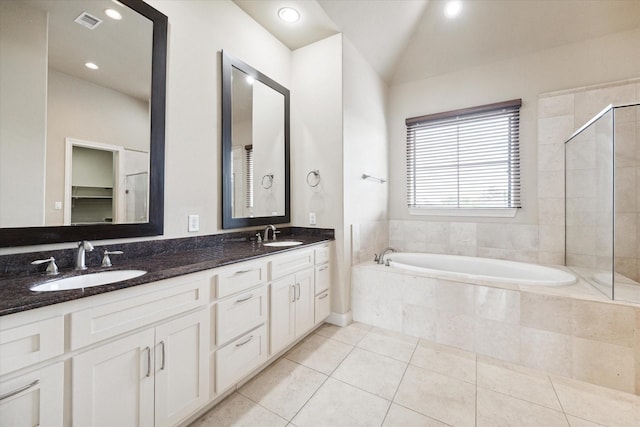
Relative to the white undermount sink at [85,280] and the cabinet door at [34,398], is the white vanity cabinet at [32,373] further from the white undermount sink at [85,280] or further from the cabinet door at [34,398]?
the white undermount sink at [85,280]

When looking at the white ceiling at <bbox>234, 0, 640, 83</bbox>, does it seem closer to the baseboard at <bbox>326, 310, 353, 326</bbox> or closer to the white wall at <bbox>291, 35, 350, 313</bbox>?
the white wall at <bbox>291, 35, 350, 313</bbox>

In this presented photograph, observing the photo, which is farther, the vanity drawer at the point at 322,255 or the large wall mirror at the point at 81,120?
the vanity drawer at the point at 322,255

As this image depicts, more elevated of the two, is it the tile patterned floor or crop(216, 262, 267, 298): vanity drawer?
crop(216, 262, 267, 298): vanity drawer

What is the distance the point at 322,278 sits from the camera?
96.0 inches

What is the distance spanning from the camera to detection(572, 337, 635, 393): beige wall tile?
1651 millimetres

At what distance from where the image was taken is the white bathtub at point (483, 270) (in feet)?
7.11

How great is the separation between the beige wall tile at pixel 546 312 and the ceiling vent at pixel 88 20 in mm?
3218

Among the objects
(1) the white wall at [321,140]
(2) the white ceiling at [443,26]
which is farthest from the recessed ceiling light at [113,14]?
(1) the white wall at [321,140]

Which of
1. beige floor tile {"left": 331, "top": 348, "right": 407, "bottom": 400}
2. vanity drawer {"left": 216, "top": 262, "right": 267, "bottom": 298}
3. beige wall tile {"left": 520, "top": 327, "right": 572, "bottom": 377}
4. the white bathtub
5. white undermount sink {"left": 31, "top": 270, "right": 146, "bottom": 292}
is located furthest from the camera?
the white bathtub

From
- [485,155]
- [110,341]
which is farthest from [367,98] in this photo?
[110,341]

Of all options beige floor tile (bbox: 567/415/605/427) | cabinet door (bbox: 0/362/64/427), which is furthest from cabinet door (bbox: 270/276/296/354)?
beige floor tile (bbox: 567/415/605/427)

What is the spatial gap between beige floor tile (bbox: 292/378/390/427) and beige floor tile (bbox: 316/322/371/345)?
61 centimetres

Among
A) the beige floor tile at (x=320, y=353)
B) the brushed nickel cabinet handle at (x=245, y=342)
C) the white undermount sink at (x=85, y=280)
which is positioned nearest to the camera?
the white undermount sink at (x=85, y=280)

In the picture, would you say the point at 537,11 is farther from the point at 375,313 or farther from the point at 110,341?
the point at 110,341
